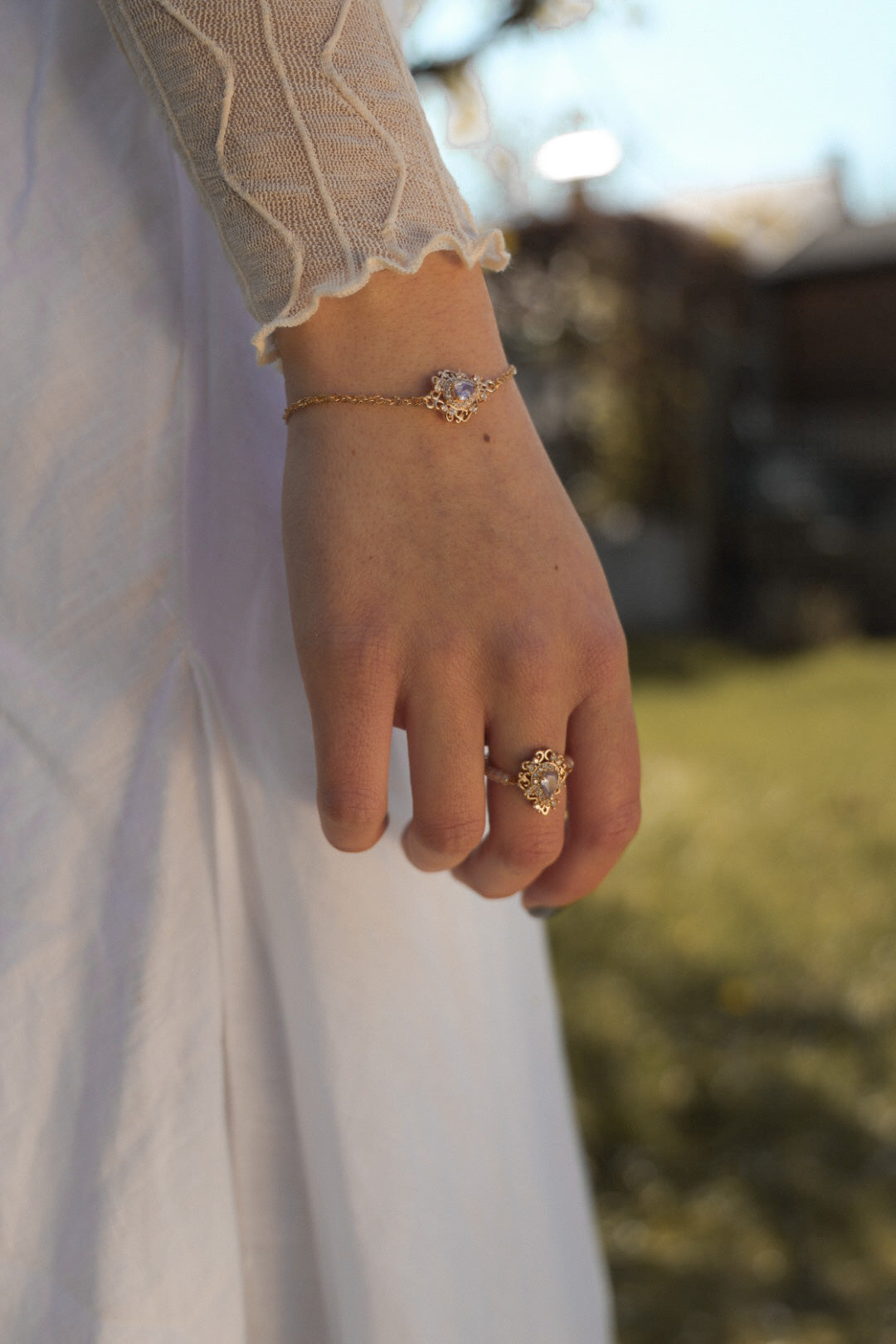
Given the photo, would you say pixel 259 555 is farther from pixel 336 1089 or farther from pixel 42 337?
pixel 336 1089

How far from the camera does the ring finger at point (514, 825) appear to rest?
2.45ft

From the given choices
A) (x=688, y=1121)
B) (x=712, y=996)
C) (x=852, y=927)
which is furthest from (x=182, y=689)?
(x=852, y=927)

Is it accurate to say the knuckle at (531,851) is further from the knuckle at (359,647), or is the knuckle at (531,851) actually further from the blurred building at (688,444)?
the blurred building at (688,444)

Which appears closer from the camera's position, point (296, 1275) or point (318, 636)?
point (318, 636)

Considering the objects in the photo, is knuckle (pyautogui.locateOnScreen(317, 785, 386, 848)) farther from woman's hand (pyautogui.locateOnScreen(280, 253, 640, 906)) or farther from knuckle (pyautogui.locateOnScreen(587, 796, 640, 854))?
knuckle (pyautogui.locateOnScreen(587, 796, 640, 854))

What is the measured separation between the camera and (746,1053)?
2.74m

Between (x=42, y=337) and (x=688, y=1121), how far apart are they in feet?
7.45

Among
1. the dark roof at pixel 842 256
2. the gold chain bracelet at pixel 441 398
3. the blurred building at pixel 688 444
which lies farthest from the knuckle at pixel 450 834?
the dark roof at pixel 842 256

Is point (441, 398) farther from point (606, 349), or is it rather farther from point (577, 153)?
point (606, 349)

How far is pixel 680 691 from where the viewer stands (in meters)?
6.45

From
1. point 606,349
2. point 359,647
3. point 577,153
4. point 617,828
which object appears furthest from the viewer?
point 606,349

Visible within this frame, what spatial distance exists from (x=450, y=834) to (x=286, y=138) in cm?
46

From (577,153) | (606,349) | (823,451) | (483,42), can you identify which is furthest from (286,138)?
(823,451)

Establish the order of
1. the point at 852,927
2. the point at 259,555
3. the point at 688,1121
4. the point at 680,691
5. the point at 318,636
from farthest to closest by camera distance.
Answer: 1. the point at 680,691
2. the point at 852,927
3. the point at 688,1121
4. the point at 259,555
5. the point at 318,636
